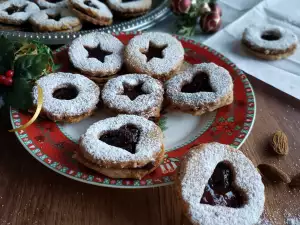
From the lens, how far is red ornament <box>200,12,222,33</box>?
6.88 feet

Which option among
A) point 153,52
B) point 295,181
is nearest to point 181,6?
point 153,52

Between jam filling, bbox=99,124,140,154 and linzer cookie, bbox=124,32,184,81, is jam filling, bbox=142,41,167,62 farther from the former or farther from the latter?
jam filling, bbox=99,124,140,154

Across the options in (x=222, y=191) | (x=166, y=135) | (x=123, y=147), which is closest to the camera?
(x=222, y=191)

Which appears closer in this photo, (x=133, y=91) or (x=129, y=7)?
(x=133, y=91)

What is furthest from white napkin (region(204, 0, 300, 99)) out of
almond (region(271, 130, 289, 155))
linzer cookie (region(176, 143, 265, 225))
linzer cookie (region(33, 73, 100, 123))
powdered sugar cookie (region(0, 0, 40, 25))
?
powdered sugar cookie (region(0, 0, 40, 25))

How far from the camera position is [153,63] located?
67.4 inches

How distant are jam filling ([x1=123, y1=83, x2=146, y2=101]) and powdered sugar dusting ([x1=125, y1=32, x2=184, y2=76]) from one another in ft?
Result: 0.34

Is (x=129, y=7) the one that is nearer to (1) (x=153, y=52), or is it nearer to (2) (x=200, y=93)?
(1) (x=153, y=52)

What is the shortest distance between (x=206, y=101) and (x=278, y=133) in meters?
0.32

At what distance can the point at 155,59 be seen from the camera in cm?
173

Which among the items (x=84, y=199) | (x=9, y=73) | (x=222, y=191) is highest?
(x=9, y=73)

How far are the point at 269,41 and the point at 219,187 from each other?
3.36ft

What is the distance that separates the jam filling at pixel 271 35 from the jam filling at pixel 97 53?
0.83 metres

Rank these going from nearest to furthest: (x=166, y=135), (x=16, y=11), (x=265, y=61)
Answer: (x=166, y=135) < (x=265, y=61) < (x=16, y=11)
